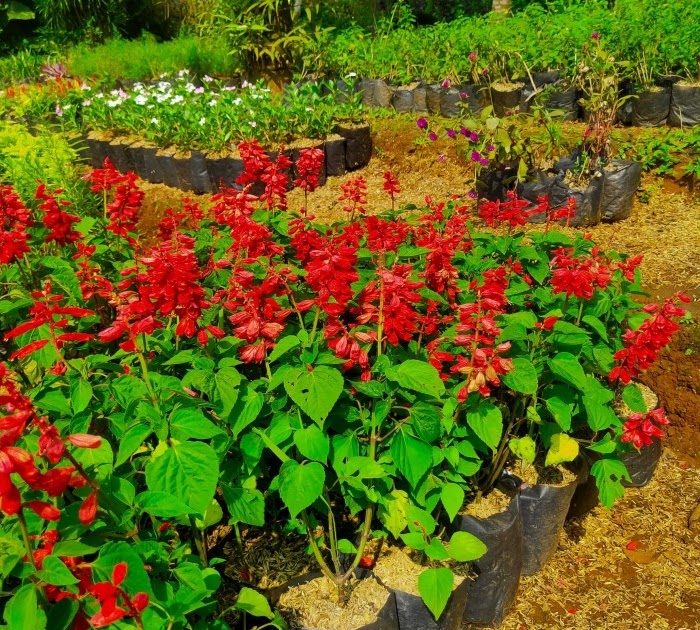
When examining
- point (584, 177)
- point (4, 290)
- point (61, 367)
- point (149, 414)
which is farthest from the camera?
point (584, 177)

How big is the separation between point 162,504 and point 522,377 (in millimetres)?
1114

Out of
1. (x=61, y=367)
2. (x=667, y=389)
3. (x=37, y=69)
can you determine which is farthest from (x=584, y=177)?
(x=37, y=69)

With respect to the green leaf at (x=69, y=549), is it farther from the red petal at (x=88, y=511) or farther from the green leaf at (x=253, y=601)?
the green leaf at (x=253, y=601)

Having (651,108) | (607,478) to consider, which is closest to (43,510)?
(607,478)

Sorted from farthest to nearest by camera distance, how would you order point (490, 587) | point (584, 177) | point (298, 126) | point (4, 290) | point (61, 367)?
point (298, 126)
point (584, 177)
point (4, 290)
point (490, 587)
point (61, 367)

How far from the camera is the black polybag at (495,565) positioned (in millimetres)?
2227

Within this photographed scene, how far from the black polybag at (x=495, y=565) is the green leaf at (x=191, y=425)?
45.3 inches

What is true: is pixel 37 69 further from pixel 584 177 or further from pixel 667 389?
pixel 667 389

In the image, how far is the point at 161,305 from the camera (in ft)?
A: 5.59

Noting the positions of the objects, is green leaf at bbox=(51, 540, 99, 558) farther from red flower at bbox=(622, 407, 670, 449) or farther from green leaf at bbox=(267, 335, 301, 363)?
red flower at bbox=(622, 407, 670, 449)

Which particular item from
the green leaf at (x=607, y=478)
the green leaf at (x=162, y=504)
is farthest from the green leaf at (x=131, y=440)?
the green leaf at (x=607, y=478)

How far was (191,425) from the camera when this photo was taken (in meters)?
1.50

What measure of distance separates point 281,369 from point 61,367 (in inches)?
25.9

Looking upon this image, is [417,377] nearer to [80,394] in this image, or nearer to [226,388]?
[226,388]
